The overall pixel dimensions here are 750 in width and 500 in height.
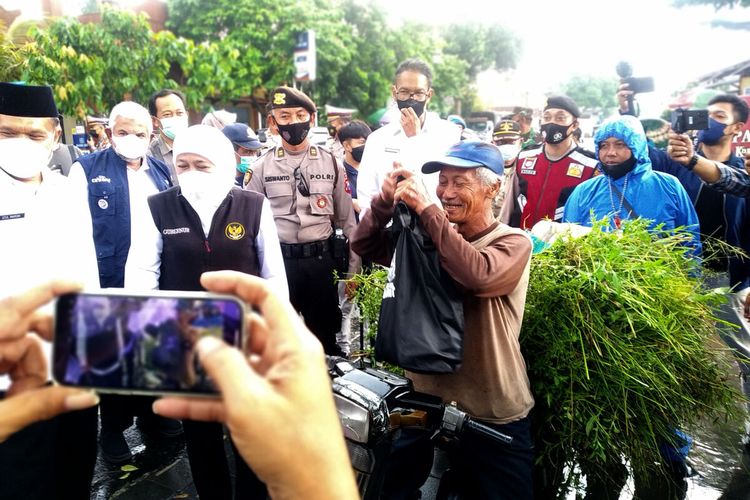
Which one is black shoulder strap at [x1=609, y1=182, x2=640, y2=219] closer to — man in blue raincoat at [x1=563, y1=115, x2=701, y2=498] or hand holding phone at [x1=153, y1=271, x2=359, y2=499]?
man in blue raincoat at [x1=563, y1=115, x2=701, y2=498]

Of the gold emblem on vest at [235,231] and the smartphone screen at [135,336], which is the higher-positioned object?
the smartphone screen at [135,336]

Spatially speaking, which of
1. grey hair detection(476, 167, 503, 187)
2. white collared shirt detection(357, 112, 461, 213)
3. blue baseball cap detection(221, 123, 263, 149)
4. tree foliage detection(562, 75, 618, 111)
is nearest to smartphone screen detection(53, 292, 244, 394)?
grey hair detection(476, 167, 503, 187)

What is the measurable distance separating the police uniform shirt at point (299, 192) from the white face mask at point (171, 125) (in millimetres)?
1219

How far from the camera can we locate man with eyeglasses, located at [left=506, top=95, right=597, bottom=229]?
14.5ft

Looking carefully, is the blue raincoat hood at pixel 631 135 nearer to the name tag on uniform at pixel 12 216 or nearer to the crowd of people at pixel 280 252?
the crowd of people at pixel 280 252

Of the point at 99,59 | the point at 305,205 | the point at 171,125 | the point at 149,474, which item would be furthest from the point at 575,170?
the point at 99,59

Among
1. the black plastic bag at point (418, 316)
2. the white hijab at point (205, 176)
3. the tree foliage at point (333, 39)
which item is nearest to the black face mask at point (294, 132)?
the white hijab at point (205, 176)

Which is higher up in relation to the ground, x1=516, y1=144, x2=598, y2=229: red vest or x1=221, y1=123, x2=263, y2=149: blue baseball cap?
x1=221, y1=123, x2=263, y2=149: blue baseball cap

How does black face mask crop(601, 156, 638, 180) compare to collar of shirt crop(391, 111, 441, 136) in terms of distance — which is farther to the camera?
collar of shirt crop(391, 111, 441, 136)

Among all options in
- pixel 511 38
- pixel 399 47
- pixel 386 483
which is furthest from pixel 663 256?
pixel 511 38

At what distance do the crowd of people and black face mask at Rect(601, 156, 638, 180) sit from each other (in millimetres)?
13

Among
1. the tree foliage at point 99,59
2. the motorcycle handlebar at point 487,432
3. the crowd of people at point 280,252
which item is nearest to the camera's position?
the crowd of people at point 280,252

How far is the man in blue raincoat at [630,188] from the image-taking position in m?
3.51

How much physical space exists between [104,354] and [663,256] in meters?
2.24
